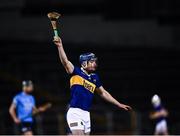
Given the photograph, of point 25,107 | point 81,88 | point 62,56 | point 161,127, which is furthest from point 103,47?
point 62,56

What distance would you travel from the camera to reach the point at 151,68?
34406 mm

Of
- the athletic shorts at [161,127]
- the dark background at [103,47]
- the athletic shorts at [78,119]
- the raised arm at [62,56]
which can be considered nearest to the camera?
the raised arm at [62,56]

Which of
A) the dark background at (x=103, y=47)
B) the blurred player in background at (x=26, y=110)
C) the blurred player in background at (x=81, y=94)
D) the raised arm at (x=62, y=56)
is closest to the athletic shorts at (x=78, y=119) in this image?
the blurred player in background at (x=81, y=94)

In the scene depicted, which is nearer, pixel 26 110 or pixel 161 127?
pixel 26 110

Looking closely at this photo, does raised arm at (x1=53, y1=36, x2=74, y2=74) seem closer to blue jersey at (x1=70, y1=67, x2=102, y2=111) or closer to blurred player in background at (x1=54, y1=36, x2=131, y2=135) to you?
blurred player in background at (x1=54, y1=36, x2=131, y2=135)

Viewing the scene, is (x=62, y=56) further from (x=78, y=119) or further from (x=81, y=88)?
(x=78, y=119)

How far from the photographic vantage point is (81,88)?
44.2 ft

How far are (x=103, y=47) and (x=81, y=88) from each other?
69.4ft

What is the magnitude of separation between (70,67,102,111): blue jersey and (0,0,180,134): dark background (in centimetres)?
1610

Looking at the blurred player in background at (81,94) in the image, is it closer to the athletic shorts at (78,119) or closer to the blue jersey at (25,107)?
Answer: the athletic shorts at (78,119)

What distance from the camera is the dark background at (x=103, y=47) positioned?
103ft

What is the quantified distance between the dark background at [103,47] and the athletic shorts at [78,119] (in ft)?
53.1

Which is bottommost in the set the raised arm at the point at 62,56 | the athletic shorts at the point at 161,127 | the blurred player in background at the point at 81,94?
the athletic shorts at the point at 161,127

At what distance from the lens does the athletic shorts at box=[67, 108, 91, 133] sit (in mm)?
13336
